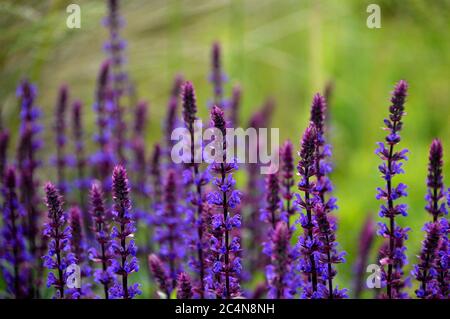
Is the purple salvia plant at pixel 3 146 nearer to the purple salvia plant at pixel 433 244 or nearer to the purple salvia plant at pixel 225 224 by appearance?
the purple salvia plant at pixel 225 224

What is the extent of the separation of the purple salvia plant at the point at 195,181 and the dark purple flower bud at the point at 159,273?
10 cm

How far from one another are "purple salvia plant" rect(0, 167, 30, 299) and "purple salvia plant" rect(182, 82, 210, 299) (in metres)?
0.57

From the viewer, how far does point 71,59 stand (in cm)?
508

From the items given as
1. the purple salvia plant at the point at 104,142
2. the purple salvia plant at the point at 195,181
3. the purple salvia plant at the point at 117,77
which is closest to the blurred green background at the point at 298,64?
the purple salvia plant at the point at 117,77

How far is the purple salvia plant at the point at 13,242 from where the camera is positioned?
2.30 meters

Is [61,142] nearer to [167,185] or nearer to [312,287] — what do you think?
[167,185]

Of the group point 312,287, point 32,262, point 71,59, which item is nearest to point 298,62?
point 71,59

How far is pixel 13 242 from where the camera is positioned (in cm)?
241

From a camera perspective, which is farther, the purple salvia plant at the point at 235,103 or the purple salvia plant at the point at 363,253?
the purple salvia plant at the point at 235,103

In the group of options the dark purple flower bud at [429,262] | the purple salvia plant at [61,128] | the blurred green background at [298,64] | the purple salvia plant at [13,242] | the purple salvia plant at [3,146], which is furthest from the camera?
the blurred green background at [298,64]

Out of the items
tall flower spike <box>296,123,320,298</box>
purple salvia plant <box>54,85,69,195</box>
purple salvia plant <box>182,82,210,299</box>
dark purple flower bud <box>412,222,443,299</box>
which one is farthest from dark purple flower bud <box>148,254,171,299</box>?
purple salvia plant <box>54,85,69,195</box>

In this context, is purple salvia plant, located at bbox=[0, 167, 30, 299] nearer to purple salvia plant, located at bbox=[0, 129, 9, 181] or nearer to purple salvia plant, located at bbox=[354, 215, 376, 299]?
purple salvia plant, located at bbox=[0, 129, 9, 181]

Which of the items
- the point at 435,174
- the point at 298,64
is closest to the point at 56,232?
the point at 435,174

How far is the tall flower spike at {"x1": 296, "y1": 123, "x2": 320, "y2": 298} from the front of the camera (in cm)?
184
